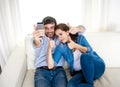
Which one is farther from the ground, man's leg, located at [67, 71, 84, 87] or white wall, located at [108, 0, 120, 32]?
white wall, located at [108, 0, 120, 32]

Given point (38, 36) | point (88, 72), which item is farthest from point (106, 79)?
point (38, 36)

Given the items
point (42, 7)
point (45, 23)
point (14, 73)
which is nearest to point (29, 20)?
point (42, 7)

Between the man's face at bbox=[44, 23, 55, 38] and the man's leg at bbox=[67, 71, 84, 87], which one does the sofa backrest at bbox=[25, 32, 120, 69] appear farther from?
the man's leg at bbox=[67, 71, 84, 87]

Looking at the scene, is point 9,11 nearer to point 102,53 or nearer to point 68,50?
point 68,50

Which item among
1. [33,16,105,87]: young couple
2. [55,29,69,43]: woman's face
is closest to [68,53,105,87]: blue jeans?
[33,16,105,87]: young couple

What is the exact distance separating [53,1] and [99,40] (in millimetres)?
601

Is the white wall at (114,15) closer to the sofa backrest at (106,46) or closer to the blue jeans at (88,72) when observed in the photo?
the sofa backrest at (106,46)

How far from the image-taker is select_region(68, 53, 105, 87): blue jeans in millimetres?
1628

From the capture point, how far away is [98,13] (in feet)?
7.03

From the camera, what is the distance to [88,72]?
164 cm

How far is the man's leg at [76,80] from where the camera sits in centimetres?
163

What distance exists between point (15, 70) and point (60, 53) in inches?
16.4

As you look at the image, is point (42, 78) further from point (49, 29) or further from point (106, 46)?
point (106, 46)

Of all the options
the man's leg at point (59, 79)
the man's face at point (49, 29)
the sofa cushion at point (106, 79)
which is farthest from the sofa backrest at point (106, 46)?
the man's leg at point (59, 79)
